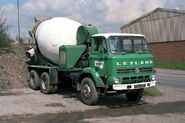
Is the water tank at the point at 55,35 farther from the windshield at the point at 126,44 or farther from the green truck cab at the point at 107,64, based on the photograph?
the windshield at the point at 126,44

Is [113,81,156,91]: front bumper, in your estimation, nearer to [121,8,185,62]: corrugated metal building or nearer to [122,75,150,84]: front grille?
[122,75,150,84]: front grille

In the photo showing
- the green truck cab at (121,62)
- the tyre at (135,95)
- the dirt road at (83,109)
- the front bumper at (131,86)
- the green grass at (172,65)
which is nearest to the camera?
the dirt road at (83,109)

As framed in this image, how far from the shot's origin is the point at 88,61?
16.3m

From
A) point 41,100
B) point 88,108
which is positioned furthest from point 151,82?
point 41,100

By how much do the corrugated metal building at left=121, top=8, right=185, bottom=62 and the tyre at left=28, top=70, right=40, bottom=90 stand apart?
27.8 m

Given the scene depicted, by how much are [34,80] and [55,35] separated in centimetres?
268

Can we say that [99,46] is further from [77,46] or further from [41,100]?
[41,100]

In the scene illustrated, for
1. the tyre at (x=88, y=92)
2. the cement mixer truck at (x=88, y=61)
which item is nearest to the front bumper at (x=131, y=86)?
the cement mixer truck at (x=88, y=61)

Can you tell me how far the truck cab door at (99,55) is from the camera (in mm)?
15047

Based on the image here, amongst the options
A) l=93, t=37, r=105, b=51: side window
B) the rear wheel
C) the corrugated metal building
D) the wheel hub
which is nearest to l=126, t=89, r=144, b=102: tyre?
the wheel hub

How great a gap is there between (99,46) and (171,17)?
1297 inches

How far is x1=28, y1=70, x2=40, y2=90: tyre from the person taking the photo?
1962 centimetres

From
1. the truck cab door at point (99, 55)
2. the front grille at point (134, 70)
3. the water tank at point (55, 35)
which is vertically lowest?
the front grille at point (134, 70)

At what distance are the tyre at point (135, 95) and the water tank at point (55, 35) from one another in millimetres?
2983
